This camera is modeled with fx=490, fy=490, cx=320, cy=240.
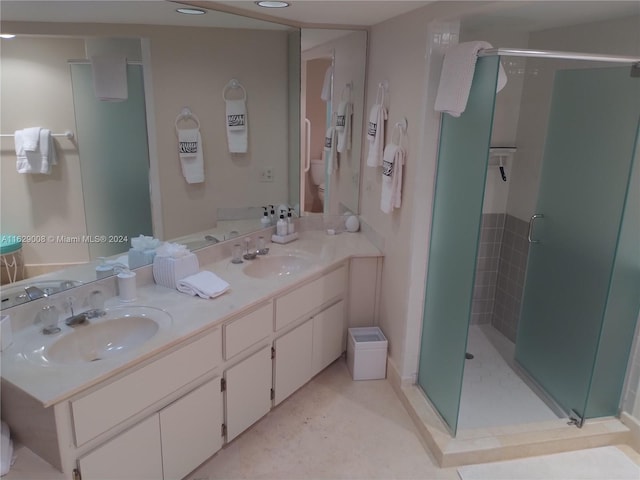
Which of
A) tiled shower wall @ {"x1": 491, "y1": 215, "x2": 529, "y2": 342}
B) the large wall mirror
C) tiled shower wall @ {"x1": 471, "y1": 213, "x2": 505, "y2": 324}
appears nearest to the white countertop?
the large wall mirror

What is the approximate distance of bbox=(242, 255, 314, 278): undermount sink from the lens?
9.68 feet

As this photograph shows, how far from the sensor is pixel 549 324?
116 inches

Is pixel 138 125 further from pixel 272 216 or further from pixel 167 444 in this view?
pixel 167 444

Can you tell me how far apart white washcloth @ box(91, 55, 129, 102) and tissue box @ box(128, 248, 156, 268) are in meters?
0.74

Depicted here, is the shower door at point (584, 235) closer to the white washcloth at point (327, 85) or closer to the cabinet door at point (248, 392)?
the white washcloth at point (327, 85)

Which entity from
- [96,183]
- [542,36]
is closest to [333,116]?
[542,36]

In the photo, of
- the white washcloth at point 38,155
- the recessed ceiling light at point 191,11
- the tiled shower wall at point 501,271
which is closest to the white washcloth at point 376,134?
the tiled shower wall at point 501,271

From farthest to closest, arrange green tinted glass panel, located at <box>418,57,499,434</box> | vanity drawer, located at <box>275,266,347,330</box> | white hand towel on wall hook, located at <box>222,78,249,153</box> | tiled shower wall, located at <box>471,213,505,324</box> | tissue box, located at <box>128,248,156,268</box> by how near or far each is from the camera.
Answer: tiled shower wall, located at <box>471,213,505,324</box>
white hand towel on wall hook, located at <box>222,78,249,153</box>
vanity drawer, located at <box>275,266,347,330</box>
tissue box, located at <box>128,248,156,268</box>
green tinted glass panel, located at <box>418,57,499,434</box>

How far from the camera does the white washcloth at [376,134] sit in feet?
9.86

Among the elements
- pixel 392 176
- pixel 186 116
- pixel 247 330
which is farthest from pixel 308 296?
pixel 186 116

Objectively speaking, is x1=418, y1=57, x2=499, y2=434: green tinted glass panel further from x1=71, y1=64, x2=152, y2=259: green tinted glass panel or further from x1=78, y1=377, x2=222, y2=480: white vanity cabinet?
x1=71, y1=64, x2=152, y2=259: green tinted glass panel

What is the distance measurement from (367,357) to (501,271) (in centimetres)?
130

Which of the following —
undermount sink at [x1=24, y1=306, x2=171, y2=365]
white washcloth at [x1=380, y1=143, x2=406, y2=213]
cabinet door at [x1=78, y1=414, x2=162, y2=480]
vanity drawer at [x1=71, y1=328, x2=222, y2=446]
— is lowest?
cabinet door at [x1=78, y1=414, x2=162, y2=480]

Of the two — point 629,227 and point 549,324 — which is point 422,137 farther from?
point 549,324
